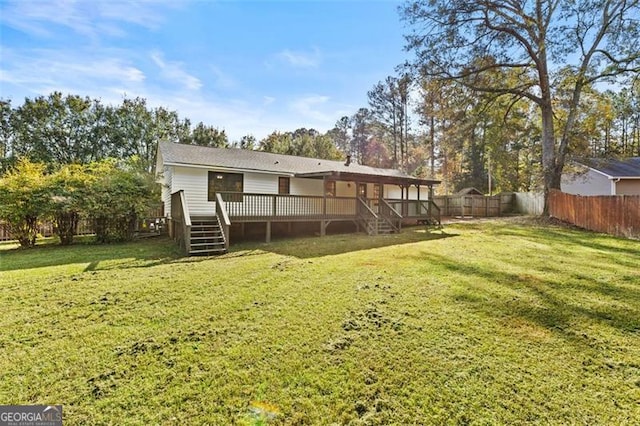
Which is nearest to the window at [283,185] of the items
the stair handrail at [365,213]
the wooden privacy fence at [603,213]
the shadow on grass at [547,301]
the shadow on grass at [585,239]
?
the stair handrail at [365,213]

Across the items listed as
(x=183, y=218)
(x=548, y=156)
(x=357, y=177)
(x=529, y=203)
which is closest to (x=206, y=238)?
(x=183, y=218)

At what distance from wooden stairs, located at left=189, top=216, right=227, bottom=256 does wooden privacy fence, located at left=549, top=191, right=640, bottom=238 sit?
14.7 m

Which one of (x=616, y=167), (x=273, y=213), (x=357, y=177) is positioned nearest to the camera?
(x=273, y=213)

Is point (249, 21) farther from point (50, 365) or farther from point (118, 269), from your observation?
point (50, 365)

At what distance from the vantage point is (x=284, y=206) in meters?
11.9

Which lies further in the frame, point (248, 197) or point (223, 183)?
point (223, 183)

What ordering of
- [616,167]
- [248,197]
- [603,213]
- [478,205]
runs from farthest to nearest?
[478,205] < [616,167] < [603,213] < [248,197]

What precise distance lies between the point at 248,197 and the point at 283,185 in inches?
133

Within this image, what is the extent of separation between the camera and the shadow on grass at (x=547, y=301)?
400 cm

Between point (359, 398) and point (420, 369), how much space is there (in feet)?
2.49

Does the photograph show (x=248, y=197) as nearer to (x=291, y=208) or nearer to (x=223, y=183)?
(x=291, y=208)

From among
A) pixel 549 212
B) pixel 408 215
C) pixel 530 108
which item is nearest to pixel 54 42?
pixel 408 215

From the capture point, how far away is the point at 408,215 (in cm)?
1627

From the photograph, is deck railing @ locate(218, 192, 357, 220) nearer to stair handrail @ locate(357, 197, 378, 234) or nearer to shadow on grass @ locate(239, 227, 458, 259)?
stair handrail @ locate(357, 197, 378, 234)
